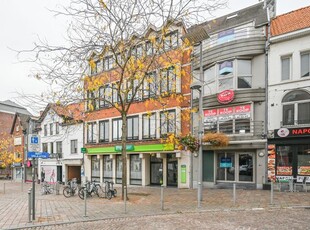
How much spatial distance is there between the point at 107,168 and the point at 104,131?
141 inches

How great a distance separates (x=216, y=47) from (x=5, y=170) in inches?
1885

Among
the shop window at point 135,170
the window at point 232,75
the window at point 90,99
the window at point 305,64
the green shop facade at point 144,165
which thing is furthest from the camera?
the shop window at point 135,170

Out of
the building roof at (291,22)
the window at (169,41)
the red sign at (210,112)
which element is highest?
the building roof at (291,22)

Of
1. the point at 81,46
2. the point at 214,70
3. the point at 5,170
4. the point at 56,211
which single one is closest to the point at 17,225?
the point at 56,211

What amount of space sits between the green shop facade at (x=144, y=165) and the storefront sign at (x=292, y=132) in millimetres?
6581

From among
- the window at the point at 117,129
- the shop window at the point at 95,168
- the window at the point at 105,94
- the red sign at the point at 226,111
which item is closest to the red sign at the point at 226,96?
the red sign at the point at 226,111

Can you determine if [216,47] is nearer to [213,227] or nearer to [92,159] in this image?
[213,227]

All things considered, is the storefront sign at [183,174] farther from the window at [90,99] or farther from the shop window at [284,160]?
the window at [90,99]

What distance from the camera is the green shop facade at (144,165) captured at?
22.2 metres

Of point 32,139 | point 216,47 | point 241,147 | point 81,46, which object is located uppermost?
point 216,47

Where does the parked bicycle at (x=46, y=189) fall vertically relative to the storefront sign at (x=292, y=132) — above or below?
below

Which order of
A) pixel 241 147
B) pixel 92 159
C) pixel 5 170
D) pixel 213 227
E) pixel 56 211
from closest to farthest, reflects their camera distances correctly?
pixel 213 227
pixel 56 211
pixel 241 147
pixel 92 159
pixel 5 170

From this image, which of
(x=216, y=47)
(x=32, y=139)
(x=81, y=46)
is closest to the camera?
(x=32, y=139)

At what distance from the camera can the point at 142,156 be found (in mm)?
25031
